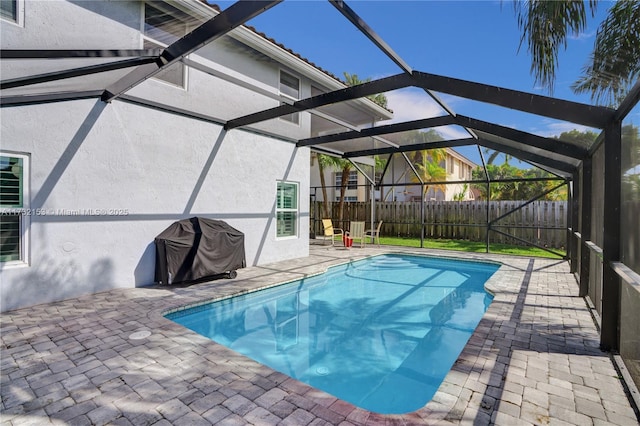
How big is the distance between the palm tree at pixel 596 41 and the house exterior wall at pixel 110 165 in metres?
5.87

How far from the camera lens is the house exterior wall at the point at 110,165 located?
506cm

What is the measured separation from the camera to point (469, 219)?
15.5 metres

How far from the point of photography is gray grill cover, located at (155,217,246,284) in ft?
21.0

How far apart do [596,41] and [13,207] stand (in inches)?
306

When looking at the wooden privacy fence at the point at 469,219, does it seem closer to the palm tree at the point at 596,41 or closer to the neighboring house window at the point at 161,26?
the palm tree at the point at 596,41

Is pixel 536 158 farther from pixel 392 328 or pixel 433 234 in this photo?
pixel 433 234

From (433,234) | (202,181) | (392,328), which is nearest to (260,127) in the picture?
(202,181)

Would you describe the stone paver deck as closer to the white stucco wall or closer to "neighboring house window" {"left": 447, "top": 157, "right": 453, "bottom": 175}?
the white stucco wall

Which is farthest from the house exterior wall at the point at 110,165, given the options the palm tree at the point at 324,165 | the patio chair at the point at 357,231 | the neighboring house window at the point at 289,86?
the palm tree at the point at 324,165

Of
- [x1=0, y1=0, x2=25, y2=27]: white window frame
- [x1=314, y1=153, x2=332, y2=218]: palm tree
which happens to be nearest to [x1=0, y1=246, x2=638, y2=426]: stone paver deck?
[x1=0, y1=0, x2=25, y2=27]: white window frame

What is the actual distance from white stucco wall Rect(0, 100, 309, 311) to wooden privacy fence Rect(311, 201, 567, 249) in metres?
8.94

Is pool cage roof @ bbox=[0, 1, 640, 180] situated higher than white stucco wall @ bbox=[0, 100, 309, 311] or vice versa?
pool cage roof @ bbox=[0, 1, 640, 180]

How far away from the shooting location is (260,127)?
885 cm

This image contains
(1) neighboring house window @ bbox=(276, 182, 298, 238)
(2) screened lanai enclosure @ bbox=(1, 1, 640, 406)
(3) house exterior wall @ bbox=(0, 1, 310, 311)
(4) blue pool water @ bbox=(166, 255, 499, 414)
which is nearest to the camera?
(2) screened lanai enclosure @ bbox=(1, 1, 640, 406)
